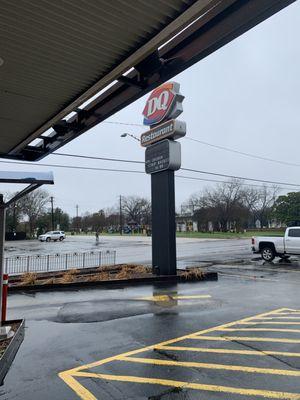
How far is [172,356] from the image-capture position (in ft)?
18.9

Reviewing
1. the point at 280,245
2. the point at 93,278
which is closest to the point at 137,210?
the point at 280,245

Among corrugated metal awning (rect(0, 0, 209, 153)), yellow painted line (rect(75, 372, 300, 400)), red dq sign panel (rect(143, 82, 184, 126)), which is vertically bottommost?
yellow painted line (rect(75, 372, 300, 400))

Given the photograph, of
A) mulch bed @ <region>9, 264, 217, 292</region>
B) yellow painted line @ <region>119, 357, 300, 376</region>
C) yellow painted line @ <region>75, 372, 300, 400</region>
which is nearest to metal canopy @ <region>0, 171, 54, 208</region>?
yellow painted line @ <region>75, 372, 300, 400</region>

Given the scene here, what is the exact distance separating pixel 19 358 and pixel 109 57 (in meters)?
4.73

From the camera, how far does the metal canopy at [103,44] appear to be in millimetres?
3309

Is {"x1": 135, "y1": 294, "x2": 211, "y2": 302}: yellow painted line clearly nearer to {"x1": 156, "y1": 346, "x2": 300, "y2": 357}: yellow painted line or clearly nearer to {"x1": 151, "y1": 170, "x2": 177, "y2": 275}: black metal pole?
{"x1": 151, "y1": 170, "x2": 177, "y2": 275}: black metal pole

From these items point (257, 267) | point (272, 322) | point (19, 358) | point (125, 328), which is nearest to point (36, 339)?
point (19, 358)

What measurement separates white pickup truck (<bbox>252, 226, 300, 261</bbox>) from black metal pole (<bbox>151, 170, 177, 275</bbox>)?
8.65 meters

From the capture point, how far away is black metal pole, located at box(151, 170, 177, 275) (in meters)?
15.0

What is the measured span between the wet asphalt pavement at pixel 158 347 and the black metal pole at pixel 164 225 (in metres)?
3.42

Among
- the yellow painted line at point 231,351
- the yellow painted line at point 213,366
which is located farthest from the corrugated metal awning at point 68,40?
the yellow painted line at point 231,351

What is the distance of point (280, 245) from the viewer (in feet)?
69.1

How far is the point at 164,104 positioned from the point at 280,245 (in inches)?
433

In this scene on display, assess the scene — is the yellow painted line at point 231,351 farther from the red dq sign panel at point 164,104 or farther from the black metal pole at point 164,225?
the red dq sign panel at point 164,104
